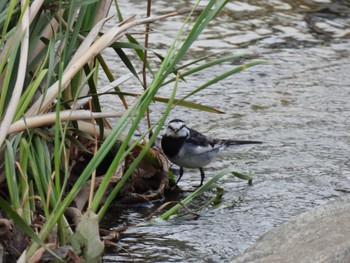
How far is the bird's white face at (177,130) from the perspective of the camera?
6002 mm

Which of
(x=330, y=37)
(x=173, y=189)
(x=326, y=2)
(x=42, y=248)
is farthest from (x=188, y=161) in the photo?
(x=326, y=2)

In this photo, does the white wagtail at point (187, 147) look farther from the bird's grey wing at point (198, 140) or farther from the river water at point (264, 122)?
the river water at point (264, 122)

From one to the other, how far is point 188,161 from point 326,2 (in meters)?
4.98

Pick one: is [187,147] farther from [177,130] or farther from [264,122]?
[264,122]

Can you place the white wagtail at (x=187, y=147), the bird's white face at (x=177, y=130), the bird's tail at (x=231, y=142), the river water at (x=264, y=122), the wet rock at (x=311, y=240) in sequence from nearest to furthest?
the wet rock at (x=311, y=240) → the river water at (x=264, y=122) → the white wagtail at (x=187, y=147) → the bird's white face at (x=177, y=130) → the bird's tail at (x=231, y=142)

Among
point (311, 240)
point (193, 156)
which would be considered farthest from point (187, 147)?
point (311, 240)

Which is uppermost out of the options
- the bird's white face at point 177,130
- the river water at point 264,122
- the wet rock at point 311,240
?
the wet rock at point 311,240

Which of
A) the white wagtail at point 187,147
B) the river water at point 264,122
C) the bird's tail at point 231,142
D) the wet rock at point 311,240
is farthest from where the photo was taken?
the bird's tail at point 231,142

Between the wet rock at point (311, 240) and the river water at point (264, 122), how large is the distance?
2.59 feet

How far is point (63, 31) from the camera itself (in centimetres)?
465

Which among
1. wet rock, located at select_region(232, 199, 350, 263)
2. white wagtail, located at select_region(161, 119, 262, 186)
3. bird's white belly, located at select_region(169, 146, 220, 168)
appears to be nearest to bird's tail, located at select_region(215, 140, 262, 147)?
white wagtail, located at select_region(161, 119, 262, 186)

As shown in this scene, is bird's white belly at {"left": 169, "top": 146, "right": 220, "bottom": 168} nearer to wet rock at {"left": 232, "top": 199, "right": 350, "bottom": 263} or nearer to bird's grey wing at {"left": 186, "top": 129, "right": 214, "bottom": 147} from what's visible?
bird's grey wing at {"left": 186, "top": 129, "right": 214, "bottom": 147}

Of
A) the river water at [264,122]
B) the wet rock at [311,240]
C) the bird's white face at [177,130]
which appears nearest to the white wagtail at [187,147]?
the bird's white face at [177,130]

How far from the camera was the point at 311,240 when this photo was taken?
3609mm
